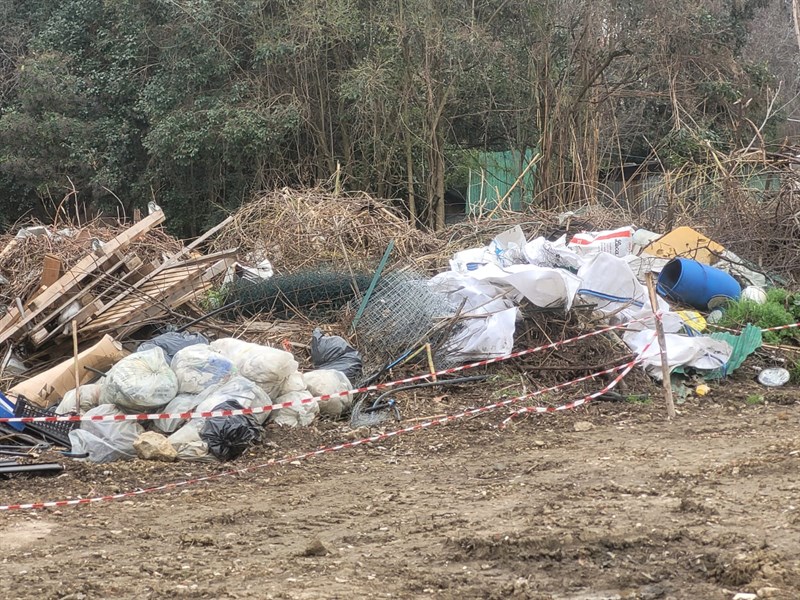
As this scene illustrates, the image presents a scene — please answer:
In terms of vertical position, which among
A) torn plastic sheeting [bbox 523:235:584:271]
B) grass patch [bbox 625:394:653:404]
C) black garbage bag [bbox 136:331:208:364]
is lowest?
grass patch [bbox 625:394:653:404]

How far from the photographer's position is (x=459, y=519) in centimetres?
489

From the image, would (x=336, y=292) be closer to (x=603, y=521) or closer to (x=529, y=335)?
(x=529, y=335)

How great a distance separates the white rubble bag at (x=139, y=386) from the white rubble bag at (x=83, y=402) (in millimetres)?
294

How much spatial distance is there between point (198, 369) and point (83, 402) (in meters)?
1.06

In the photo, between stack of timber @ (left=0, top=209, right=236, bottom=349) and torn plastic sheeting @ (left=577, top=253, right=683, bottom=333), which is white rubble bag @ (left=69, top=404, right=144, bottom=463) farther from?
torn plastic sheeting @ (left=577, top=253, right=683, bottom=333)

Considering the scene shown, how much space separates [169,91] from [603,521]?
722 inches

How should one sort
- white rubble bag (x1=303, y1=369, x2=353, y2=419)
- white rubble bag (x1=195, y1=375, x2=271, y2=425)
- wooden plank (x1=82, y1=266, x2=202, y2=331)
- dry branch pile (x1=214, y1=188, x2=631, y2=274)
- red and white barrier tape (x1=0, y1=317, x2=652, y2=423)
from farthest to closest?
dry branch pile (x1=214, y1=188, x2=631, y2=274) < wooden plank (x1=82, y1=266, x2=202, y2=331) < white rubble bag (x1=303, y1=369, x2=353, y2=419) < white rubble bag (x1=195, y1=375, x2=271, y2=425) < red and white barrier tape (x1=0, y1=317, x2=652, y2=423)

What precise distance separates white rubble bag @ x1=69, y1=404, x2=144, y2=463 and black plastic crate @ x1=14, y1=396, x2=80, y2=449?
0.27m

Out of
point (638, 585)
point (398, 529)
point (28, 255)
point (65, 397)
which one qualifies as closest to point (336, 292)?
point (65, 397)

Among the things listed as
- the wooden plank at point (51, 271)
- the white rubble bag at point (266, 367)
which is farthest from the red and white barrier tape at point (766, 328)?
the wooden plank at point (51, 271)

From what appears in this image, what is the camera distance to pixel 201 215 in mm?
21906

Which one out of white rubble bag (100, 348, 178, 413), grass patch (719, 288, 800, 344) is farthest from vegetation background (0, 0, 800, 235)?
white rubble bag (100, 348, 178, 413)

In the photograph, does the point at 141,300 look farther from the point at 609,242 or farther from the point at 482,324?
the point at 609,242

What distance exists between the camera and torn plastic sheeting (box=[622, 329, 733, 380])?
8.23 metres
